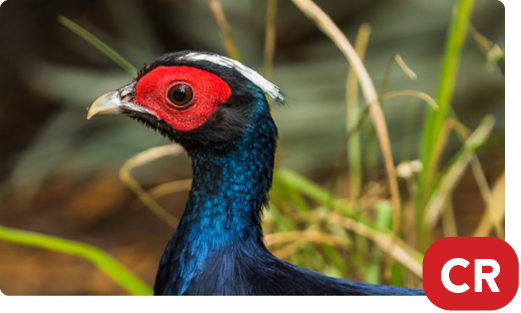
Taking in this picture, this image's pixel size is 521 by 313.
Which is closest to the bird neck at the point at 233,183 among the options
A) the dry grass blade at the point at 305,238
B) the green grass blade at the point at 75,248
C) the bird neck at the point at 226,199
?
the bird neck at the point at 226,199

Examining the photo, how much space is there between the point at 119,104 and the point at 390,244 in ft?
2.50

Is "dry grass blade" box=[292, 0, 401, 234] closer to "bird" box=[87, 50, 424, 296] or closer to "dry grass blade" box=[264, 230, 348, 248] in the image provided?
"dry grass blade" box=[264, 230, 348, 248]

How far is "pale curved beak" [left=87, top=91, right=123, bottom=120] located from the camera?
1472 mm

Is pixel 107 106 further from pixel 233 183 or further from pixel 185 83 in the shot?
pixel 233 183

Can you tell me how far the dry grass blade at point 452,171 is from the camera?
1923 millimetres

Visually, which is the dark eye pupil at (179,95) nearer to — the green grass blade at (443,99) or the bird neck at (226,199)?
the bird neck at (226,199)

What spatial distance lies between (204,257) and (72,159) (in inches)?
69.0

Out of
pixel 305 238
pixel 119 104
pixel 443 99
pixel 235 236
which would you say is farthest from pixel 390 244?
pixel 119 104

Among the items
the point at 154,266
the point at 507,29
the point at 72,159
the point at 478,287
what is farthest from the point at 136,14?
the point at 478,287

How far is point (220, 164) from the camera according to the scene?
147 cm

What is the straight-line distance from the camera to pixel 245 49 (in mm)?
2768

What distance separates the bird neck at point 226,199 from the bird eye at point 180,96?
0.32ft

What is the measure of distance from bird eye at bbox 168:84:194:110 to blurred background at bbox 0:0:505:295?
2.22 feet

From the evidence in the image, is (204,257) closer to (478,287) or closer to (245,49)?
(478,287)
